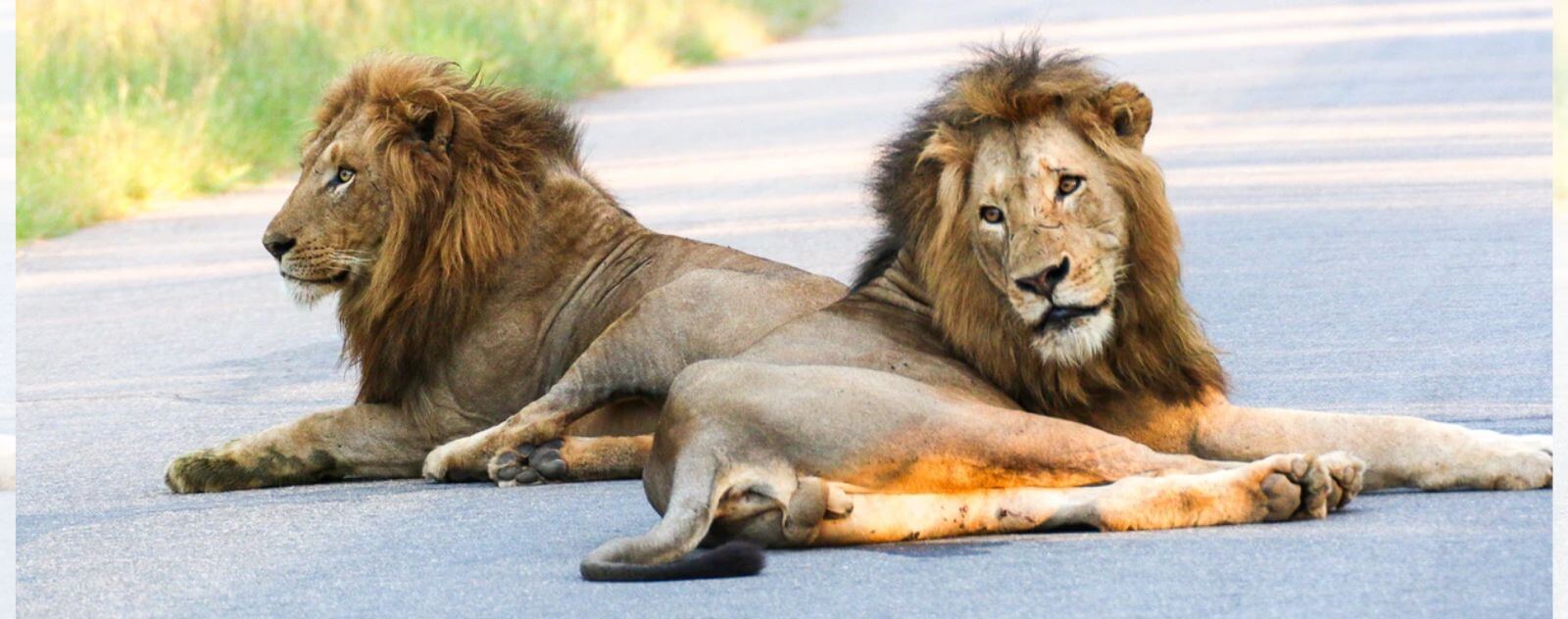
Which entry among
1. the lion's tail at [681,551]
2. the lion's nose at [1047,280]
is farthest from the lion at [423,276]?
the lion's tail at [681,551]

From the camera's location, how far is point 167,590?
18.4 feet

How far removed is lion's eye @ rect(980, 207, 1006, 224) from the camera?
560 cm

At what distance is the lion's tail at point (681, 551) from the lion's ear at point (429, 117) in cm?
202

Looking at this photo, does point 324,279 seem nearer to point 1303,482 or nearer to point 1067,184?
point 1067,184

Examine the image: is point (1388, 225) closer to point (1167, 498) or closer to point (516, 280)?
point (516, 280)

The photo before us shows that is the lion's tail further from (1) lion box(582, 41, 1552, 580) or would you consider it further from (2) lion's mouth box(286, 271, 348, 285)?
(2) lion's mouth box(286, 271, 348, 285)

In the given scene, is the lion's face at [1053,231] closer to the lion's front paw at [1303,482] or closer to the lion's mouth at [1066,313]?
the lion's mouth at [1066,313]

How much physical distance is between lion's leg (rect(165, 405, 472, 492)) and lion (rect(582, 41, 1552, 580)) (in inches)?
54.5

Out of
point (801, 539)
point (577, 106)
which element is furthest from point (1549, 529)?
point (577, 106)

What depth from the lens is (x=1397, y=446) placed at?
5.76m

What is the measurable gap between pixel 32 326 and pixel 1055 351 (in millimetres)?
6252

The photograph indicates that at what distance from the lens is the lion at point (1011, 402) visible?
5.36m

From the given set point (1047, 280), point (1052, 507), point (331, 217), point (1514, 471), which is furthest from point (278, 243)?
point (1514, 471)

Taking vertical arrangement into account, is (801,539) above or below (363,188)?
below
